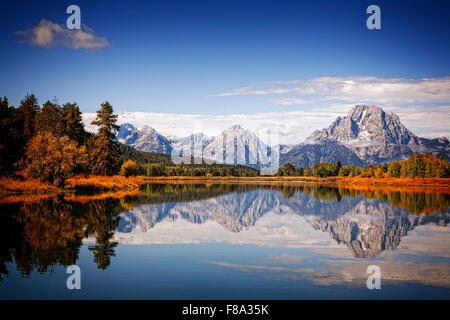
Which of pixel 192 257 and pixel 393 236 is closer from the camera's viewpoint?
pixel 192 257

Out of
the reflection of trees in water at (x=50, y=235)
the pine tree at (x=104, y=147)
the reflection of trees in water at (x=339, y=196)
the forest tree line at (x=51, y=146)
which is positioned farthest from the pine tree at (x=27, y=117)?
the reflection of trees in water at (x=50, y=235)

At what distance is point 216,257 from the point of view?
66.8 feet

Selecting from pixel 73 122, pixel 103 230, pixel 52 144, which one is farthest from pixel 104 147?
pixel 103 230

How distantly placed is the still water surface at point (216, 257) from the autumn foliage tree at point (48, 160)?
97.8ft

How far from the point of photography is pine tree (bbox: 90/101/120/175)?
9183cm

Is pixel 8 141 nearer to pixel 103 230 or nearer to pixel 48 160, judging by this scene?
pixel 48 160

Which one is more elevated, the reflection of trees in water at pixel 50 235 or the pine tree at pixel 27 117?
→ the pine tree at pixel 27 117

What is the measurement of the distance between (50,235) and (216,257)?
452 inches

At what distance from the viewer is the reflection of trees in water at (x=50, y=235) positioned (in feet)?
60.3

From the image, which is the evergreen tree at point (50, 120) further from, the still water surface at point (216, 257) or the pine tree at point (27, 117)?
the still water surface at point (216, 257)

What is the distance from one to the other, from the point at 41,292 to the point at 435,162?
19619 centimetres
